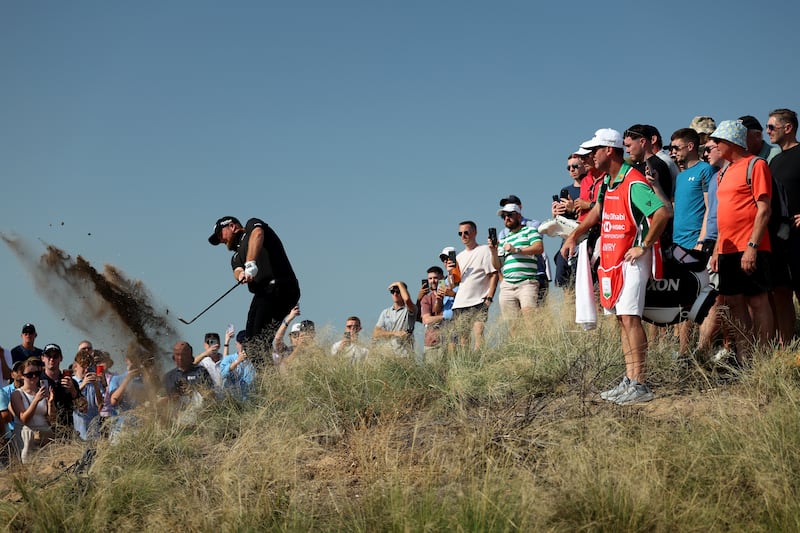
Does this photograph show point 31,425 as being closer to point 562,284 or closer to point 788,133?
point 562,284

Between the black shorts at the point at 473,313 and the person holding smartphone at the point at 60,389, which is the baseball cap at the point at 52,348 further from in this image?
the black shorts at the point at 473,313

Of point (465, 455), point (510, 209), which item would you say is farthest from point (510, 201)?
point (465, 455)

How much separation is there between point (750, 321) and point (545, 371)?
1769 mm

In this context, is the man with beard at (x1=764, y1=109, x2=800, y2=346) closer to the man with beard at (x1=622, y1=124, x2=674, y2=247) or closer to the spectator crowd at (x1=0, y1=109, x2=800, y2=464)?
the spectator crowd at (x1=0, y1=109, x2=800, y2=464)

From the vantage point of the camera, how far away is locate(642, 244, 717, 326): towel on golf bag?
7723 mm

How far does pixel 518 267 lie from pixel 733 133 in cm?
402

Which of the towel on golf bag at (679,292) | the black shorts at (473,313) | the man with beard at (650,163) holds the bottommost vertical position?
the black shorts at (473,313)

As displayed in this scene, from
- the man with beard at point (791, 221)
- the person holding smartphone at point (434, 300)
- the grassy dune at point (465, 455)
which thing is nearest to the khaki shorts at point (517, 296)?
the person holding smartphone at point (434, 300)

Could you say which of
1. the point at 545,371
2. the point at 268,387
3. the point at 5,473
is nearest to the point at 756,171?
the point at 545,371

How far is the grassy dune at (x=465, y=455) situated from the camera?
5.73 m

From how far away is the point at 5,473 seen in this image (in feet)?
29.4

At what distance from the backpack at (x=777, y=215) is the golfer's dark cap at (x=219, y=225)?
5.33m

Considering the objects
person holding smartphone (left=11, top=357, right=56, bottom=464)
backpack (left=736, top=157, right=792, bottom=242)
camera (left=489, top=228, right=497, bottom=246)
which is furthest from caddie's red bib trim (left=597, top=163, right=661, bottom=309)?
person holding smartphone (left=11, top=357, right=56, bottom=464)

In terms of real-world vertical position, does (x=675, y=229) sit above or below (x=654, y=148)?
below
